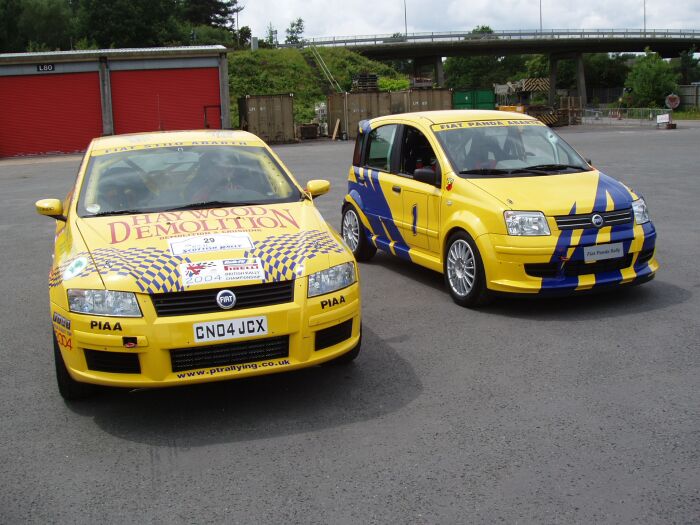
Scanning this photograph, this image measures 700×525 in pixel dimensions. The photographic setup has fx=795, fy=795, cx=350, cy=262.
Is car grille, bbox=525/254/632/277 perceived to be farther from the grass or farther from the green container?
the grass

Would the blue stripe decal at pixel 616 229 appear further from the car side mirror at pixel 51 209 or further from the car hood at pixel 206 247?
the car side mirror at pixel 51 209

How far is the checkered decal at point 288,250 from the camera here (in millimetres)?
4633

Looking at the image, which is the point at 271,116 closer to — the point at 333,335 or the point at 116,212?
the point at 116,212

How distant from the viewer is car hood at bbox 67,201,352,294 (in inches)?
177

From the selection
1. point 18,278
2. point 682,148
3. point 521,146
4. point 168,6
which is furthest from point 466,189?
point 168,6

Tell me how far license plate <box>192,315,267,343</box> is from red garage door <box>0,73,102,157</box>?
38676mm

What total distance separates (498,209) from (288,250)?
8.52 feet

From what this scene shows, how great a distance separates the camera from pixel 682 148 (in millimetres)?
27594

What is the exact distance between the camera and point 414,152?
8406mm

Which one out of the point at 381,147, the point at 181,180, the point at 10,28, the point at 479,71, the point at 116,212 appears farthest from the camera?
the point at 479,71

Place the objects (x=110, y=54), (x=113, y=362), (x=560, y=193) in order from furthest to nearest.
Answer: (x=110, y=54)
(x=560, y=193)
(x=113, y=362)

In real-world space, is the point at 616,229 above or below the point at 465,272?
above

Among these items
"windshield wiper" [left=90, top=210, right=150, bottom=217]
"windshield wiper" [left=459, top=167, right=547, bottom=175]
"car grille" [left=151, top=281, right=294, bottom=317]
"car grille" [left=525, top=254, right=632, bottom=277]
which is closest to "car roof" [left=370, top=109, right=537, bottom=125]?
"windshield wiper" [left=459, top=167, right=547, bottom=175]

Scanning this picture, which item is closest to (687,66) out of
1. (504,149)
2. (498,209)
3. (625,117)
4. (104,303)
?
(625,117)
